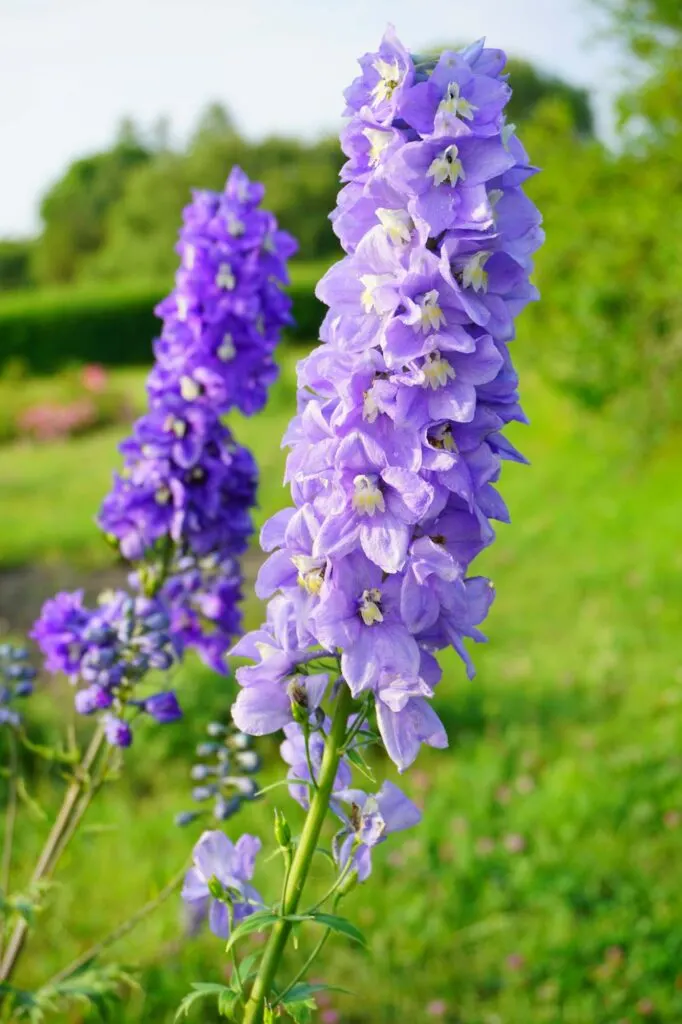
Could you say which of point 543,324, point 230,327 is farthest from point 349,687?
point 543,324

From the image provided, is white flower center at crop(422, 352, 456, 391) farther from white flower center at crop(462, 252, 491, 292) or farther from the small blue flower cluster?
the small blue flower cluster

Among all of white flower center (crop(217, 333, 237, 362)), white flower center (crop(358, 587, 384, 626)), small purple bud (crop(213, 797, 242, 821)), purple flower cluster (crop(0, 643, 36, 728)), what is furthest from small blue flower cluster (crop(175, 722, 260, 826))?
white flower center (crop(358, 587, 384, 626))

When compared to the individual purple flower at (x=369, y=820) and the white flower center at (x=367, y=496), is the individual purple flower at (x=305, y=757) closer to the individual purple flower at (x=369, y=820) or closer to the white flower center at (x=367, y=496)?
the individual purple flower at (x=369, y=820)

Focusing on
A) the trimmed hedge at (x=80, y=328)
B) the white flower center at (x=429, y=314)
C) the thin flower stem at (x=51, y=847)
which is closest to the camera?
the white flower center at (x=429, y=314)

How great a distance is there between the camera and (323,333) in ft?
4.48

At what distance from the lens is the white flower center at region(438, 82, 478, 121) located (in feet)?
4.21

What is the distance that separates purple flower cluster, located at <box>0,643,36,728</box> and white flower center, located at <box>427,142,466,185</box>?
151 cm

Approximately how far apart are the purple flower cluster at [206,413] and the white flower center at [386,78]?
90 cm

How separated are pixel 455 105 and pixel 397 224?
0.16m

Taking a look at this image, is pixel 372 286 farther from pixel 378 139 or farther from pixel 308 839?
pixel 308 839

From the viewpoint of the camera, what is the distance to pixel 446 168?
4.20 ft

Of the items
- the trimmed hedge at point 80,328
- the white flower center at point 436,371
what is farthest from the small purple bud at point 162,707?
the trimmed hedge at point 80,328

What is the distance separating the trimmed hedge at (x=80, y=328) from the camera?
22.1 m

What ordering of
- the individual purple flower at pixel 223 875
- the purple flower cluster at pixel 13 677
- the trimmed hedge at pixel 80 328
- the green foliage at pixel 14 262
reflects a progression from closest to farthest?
1. the individual purple flower at pixel 223 875
2. the purple flower cluster at pixel 13 677
3. the trimmed hedge at pixel 80 328
4. the green foliage at pixel 14 262
